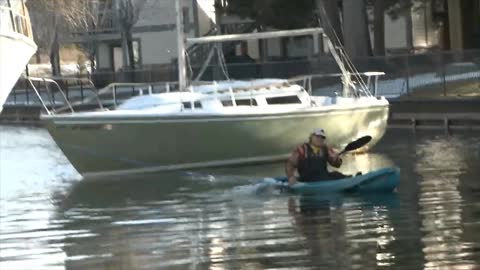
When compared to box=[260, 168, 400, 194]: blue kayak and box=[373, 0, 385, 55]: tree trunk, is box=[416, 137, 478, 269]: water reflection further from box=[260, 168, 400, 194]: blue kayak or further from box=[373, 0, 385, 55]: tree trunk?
box=[373, 0, 385, 55]: tree trunk

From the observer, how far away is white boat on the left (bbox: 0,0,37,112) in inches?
631

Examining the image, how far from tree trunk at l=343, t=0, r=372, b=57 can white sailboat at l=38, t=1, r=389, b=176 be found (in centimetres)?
1750

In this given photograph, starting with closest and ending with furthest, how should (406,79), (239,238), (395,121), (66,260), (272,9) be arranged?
(66,260) → (239,238) → (395,121) → (406,79) → (272,9)

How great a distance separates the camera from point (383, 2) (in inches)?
1912

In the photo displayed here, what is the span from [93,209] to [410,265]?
→ 8.91 metres

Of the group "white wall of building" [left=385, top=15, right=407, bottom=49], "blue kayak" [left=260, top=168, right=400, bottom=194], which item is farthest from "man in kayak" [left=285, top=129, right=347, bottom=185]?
"white wall of building" [left=385, top=15, right=407, bottom=49]

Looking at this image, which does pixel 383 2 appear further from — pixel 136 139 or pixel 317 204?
pixel 317 204

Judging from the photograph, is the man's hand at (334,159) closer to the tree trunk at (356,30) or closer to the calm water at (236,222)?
the calm water at (236,222)

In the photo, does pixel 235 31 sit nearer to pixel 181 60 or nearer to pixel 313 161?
pixel 181 60

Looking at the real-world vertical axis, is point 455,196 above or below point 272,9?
below

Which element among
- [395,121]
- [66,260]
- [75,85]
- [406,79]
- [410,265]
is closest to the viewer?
[410,265]

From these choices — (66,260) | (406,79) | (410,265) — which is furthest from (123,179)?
(406,79)

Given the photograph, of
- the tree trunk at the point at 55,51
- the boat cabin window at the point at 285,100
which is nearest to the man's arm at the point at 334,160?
the boat cabin window at the point at 285,100

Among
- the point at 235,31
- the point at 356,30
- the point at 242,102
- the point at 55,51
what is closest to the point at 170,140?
the point at 242,102
